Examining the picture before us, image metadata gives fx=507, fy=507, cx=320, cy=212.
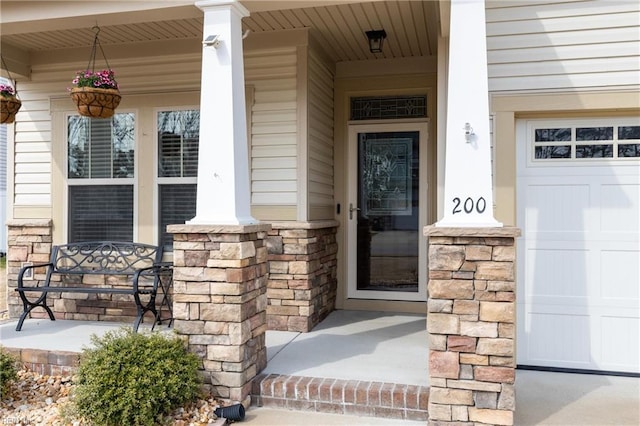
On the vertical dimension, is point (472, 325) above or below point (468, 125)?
below

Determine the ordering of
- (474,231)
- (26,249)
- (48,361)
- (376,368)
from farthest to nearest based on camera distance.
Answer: (26,249), (48,361), (376,368), (474,231)

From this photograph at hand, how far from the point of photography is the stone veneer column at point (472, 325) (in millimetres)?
2744

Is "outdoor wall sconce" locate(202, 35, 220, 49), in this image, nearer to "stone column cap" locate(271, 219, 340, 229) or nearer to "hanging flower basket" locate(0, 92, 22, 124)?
"stone column cap" locate(271, 219, 340, 229)

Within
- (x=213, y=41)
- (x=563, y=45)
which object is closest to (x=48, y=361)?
(x=213, y=41)

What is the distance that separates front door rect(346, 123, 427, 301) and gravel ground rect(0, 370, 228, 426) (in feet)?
8.54

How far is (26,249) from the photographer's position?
16.6ft

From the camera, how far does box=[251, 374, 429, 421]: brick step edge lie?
2.99 m

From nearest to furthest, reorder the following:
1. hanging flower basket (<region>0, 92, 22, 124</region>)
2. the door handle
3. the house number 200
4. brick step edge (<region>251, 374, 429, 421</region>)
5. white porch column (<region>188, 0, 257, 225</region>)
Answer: the house number 200 < brick step edge (<region>251, 374, 429, 421</region>) < white porch column (<region>188, 0, 257, 225</region>) < hanging flower basket (<region>0, 92, 22, 124</region>) < the door handle

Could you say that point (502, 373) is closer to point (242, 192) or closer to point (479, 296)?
point (479, 296)

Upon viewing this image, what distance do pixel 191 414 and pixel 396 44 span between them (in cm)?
366

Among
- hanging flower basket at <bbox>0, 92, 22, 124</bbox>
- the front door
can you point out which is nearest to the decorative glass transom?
the front door

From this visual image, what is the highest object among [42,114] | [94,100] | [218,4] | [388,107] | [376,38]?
[376,38]

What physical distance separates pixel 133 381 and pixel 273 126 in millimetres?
2554

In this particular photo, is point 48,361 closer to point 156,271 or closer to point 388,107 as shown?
point 156,271
